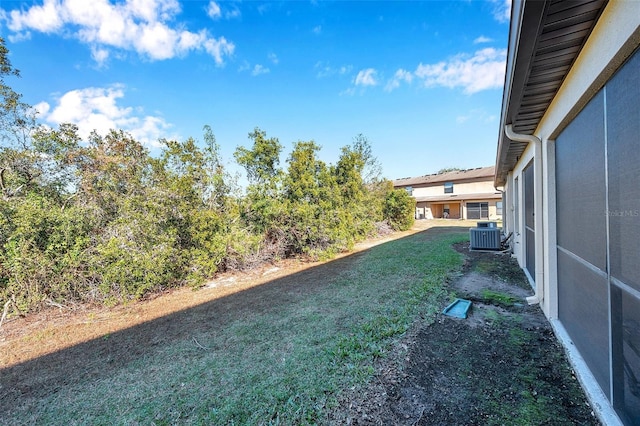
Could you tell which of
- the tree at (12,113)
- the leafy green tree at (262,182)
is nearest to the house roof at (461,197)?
the leafy green tree at (262,182)

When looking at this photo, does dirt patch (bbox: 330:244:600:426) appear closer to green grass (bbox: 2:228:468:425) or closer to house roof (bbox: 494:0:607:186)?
green grass (bbox: 2:228:468:425)

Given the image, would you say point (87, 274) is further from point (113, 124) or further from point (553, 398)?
point (553, 398)

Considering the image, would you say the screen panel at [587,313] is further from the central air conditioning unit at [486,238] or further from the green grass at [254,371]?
the central air conditioning unit at [486,238]

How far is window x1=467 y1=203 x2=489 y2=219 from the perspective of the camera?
2136cm

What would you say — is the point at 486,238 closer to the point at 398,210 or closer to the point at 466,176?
the point at 398,210

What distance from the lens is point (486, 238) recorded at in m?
8.78

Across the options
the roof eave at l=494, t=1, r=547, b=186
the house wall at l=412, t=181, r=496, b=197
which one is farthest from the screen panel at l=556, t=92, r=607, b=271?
the house wall at l=412, t=181, r=496, b=197

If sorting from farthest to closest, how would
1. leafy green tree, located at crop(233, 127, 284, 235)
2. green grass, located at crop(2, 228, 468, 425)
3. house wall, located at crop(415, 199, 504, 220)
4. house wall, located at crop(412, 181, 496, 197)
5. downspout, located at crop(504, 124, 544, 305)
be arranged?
house wall, located at crop(415, 199, 504, 220), house wall, located at crop(412, 181, 496, 197), leafy green tree, located at crop(233, 127, 284, 235), downspout, located at crop(504, 124, 544, 305), green grass, located at crop(2, 228, 468, 425)

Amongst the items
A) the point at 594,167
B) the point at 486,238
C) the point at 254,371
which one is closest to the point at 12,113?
the point at 254,371

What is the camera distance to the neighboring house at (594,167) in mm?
1540

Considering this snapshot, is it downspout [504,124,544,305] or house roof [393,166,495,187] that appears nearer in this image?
downspout [504,124,544,305]

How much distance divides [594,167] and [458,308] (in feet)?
8.51

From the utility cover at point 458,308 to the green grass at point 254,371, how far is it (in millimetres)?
181

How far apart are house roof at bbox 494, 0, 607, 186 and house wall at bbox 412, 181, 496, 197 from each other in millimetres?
21936
